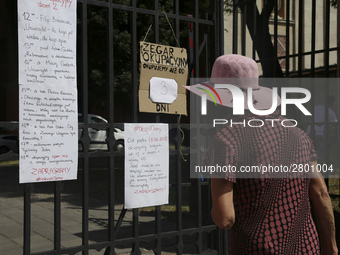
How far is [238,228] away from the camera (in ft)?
7.92

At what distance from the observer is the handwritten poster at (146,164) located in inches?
165

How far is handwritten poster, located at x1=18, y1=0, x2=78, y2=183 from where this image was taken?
3.65 m

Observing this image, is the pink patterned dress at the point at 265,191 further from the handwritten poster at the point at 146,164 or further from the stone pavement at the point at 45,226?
the stone pavement at the point at 45,226

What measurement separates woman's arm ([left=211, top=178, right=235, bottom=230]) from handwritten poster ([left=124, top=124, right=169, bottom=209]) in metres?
1.94

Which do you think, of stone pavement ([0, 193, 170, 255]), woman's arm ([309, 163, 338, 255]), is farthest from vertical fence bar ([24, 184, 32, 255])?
stone pavement ([0, 193, 170, 255])

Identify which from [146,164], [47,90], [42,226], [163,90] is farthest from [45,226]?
[47,90]

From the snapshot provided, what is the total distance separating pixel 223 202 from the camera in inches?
89.7

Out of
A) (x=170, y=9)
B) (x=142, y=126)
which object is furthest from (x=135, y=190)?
(x=170, y=9)

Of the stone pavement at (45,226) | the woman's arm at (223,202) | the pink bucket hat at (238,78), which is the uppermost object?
the pink bucket hat at (238,78)

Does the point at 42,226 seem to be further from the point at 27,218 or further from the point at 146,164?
the point at 27,218

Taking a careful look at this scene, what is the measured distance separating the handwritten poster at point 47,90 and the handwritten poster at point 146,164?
528mm

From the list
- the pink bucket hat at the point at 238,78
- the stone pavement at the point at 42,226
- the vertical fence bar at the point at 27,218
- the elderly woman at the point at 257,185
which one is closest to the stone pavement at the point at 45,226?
the stone pavement at the point at 42,226

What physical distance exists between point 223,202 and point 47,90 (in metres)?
1.95

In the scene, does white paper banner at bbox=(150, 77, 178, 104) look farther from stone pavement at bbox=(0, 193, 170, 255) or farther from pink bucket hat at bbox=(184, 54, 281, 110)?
stone pavement at bbox=(0, 193, 170, 255)
